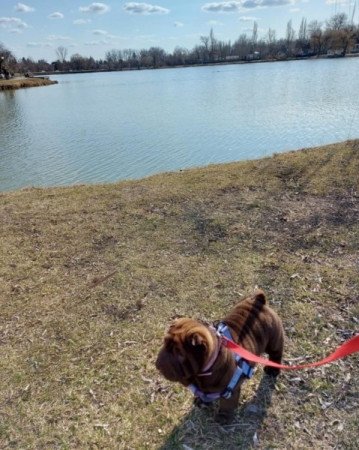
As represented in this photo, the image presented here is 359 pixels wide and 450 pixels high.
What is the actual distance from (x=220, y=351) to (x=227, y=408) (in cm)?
76

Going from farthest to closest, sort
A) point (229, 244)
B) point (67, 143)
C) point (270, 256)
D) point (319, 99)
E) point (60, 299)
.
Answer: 1. point (319, 99)
2. point (67, 143)
3. point (229, 244)
4. point (270, 256)
5. point (60, 299)

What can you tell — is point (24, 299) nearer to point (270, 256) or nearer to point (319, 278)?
point (270, 256)

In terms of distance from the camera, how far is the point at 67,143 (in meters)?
16.2

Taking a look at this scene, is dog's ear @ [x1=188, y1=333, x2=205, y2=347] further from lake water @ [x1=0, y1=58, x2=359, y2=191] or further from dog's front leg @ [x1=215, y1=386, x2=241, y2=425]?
lake water @ [x1=0, y1=58, x2=359, y2=191]

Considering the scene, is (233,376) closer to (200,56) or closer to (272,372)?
(272,372)

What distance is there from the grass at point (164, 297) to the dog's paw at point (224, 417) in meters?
0.05

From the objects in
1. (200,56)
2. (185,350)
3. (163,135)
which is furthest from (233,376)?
(200,56)

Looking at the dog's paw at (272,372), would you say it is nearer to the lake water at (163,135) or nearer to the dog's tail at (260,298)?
the dog's tail at (260,298)

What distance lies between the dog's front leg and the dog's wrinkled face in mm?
710

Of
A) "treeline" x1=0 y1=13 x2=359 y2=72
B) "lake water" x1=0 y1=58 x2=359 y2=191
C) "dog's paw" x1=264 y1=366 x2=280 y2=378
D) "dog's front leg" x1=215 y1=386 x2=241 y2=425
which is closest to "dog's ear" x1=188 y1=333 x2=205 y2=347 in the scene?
"dog's front leg" x1=215 y1=386 x2=241 y2=425

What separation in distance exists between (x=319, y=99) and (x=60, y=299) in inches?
812

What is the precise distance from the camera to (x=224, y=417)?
2.85 metres

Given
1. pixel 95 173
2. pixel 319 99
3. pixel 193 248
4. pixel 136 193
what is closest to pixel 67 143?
pixel 95 173

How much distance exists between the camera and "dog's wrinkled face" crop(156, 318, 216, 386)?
2.08m
